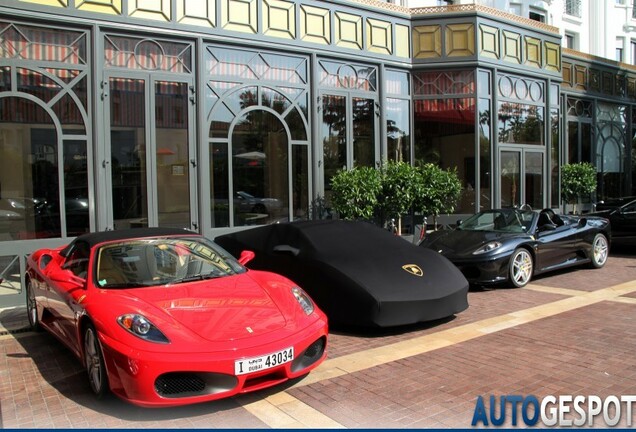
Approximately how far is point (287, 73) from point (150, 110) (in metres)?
2.95

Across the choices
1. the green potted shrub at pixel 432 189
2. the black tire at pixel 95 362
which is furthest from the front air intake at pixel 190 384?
the green potted shrub at pixel 432 189

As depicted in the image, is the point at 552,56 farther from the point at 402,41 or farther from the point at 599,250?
the point at 599,250

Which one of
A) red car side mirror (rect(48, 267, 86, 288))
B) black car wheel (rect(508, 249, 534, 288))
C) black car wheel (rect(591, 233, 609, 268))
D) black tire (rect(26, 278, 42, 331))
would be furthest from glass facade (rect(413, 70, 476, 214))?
red car side mirror (rect(48, 267, 86, 288))

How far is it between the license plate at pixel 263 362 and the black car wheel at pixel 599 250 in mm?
8511

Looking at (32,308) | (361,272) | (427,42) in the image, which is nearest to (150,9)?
(32,308)

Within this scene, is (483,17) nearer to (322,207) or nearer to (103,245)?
(322,207)

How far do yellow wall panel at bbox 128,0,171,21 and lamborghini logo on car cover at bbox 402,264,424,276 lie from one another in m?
6.16

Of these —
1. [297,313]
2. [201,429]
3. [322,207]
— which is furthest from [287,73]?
[201,429]

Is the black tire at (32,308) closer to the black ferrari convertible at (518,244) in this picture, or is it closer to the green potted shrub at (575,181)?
the black ferrari convertible at (518,244)

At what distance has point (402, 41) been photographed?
12641mm

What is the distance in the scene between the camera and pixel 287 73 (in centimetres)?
1087

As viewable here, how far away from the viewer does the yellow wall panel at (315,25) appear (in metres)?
11.0

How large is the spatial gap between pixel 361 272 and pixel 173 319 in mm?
2533

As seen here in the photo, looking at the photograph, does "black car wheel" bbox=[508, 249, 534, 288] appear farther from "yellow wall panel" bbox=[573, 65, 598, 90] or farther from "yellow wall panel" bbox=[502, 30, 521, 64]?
"yellow wall panel" bbox=[573, 65, 598, 90]
